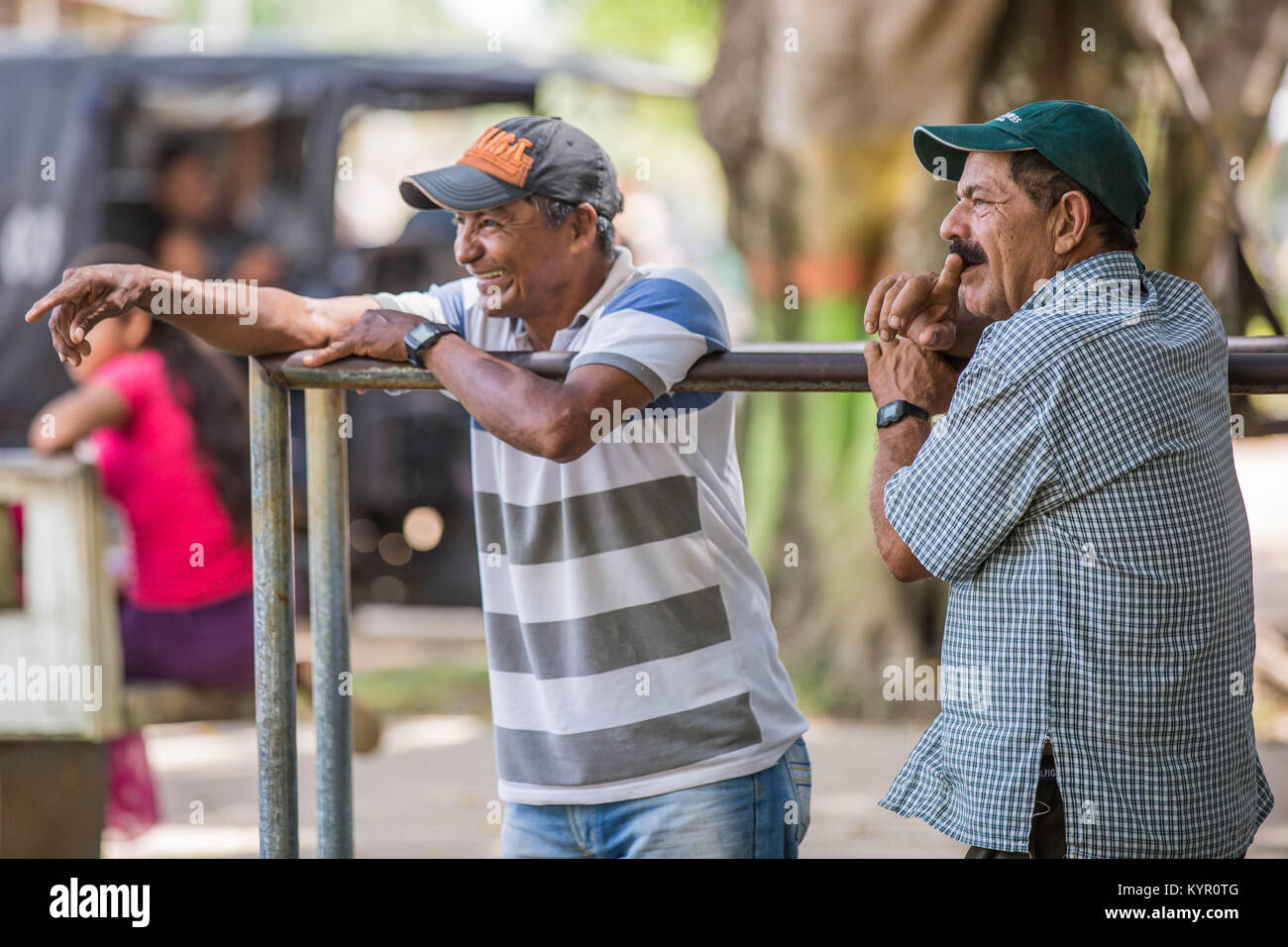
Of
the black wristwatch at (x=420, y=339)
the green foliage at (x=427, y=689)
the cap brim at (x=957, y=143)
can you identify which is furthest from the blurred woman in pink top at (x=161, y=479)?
the cap brim at (x=957, y=143)

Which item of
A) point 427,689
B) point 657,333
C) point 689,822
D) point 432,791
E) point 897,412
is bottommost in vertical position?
point 432,791

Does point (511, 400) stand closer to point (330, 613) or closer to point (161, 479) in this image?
point (330, 613)

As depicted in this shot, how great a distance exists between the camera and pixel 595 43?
20.8m

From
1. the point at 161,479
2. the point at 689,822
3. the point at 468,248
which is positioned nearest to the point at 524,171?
the point at 468,248

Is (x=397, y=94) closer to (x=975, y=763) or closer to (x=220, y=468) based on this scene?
(x=220, y=468)

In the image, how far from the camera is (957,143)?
1834mm

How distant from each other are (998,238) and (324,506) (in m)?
1.13

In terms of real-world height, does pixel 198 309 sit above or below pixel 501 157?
below

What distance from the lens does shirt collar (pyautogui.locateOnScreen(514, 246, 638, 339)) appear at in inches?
89.4

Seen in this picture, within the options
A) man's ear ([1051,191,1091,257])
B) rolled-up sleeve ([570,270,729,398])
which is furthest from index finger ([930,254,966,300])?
rolled-up sleeve ([570,270,729,398])

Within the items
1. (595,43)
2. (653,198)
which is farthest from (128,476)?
(595,43)

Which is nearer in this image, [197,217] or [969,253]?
[969,253]

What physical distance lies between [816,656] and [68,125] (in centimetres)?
439

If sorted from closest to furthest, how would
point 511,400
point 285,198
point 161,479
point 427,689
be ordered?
1. point 511,400
2. point 161,479
3. point 427,689
4. point 285,198
